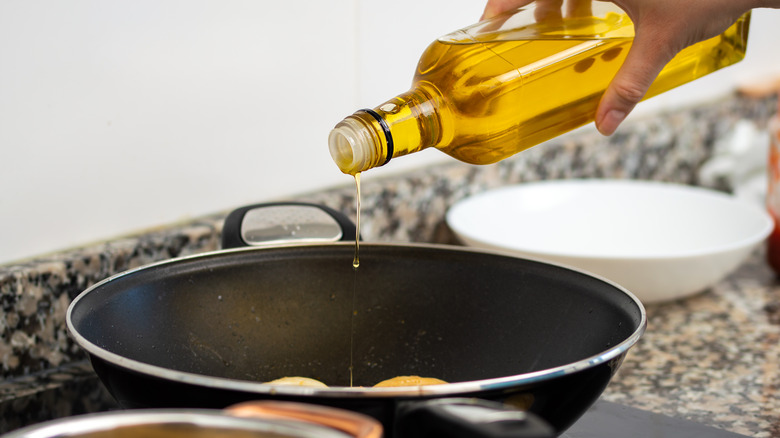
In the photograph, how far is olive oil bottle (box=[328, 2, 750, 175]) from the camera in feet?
1.88

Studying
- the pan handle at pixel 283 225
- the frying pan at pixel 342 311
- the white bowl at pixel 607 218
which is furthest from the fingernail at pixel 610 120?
the white bowl at pixel 607 218

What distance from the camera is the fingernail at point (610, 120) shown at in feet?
2.03

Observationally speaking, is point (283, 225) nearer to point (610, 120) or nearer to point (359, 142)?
point (359, 142)

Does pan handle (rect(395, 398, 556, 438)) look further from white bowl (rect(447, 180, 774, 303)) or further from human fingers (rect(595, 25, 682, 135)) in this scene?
white bowl (rect(447, 180, 774, 303))

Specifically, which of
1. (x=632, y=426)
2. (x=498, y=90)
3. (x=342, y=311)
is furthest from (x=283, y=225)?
(x=632, y=426)

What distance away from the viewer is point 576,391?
459 millimetres

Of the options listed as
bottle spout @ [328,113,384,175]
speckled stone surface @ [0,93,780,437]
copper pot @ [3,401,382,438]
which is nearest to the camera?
copper pot @ [3,401,382,438]

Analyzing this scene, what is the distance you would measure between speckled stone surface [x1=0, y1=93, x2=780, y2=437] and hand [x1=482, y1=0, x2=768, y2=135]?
275mm

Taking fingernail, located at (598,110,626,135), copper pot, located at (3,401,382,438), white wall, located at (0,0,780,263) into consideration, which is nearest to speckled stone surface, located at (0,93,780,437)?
white wall, located at (0,0,780,263)

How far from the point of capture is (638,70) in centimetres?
59

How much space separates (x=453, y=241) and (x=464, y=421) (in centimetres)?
73

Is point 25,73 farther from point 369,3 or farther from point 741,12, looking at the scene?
point 741,12

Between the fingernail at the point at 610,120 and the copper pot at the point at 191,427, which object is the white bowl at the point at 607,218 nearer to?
the fingernail at the point at 610,120

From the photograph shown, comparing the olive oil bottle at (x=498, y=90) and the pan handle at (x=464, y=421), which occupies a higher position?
the olive oil bottle at (x=498, y=90)
